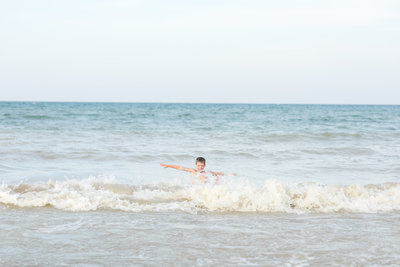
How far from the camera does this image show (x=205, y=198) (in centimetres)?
698

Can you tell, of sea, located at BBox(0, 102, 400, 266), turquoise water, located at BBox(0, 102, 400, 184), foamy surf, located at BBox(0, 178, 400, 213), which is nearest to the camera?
sea, located at BBox(0, 102, 400, 266)

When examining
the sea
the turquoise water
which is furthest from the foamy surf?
the turquoise water

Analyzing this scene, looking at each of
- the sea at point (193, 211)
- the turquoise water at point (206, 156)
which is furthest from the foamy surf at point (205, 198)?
the turquoise water at point (206, 156)

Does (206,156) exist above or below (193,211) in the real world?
above

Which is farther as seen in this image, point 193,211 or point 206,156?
point 206,156

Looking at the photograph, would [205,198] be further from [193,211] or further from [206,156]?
[206,156]

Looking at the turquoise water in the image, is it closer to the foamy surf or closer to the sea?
the sea

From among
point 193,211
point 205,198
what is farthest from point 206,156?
point 193,211

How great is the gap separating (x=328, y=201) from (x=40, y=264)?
4664 mm

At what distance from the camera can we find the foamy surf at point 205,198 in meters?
6.55

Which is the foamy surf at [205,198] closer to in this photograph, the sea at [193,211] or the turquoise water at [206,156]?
the sea at [193,211]

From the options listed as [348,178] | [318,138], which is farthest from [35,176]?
[318,138]

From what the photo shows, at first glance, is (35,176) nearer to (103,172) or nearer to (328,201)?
(103,172)

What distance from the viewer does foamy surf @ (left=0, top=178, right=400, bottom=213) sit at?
6.55 meters
